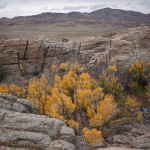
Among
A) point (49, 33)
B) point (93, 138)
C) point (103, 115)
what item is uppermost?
point (49, 33)

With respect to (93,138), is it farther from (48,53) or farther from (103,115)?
(48,53)

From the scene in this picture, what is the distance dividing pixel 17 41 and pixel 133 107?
5249cm

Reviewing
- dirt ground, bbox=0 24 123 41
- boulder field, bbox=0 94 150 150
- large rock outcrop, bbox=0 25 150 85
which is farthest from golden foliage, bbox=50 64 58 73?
boulder field, bbox=0 94 150 150

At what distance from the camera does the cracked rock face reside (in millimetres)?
11484

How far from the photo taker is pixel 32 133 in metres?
12.7

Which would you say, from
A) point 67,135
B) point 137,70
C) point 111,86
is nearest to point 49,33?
point 137,70

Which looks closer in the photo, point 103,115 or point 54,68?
point 103,115

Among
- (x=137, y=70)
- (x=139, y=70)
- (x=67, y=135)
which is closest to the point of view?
(x=67, y=135)

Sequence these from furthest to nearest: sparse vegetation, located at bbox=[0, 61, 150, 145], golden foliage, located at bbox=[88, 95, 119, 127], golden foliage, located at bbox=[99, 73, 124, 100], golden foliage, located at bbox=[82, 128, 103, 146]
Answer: golden foliage, located at bbox=[99, 73, 124, 100] → sparse vegetation, located at bbox=[0, 61, 150, 145] → golden foliage, located at bbox=[88, 95, 119, 127] → golden foliage, located at bbox=[82, 128, 103, 146]

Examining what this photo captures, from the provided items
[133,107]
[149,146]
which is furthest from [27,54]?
[149,146]

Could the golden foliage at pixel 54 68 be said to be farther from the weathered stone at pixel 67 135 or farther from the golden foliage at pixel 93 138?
the weathered stone at pixel 67 135

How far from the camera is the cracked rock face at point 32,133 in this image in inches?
452

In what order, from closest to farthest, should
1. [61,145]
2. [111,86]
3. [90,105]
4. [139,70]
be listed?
[61,145]
[90,105]
[111,86]
[139,70]

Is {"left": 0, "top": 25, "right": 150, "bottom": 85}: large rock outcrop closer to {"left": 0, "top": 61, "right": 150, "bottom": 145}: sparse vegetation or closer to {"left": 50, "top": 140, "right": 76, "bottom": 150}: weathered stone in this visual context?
{"left": 0, "top": 61, "right": 150, "bottom": 145}: sparse vegetation
